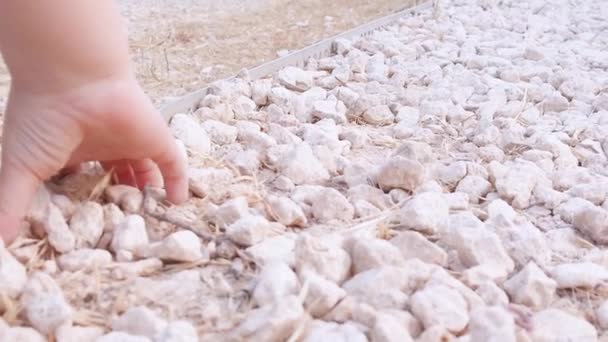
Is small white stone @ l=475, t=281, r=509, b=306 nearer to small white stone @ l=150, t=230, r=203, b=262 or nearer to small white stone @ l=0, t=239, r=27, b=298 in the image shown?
small white stone @ l=150, t=230, r=203, b=262

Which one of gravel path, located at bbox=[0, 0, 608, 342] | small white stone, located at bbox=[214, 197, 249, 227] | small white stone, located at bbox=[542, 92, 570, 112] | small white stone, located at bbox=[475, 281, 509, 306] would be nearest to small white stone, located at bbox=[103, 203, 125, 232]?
gravel path, located at bbox=[0, 0, 608, 342]

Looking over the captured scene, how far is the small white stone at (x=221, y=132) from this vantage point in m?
1.34

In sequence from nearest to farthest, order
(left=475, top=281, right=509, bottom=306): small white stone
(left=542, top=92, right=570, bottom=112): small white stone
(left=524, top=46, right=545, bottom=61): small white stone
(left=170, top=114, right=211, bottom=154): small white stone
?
1. (left=475, top=281, right=509, bottom=306): small white stone
2. (left=170, top=114, right=211, bottom=154): small white stone
3. (left=542, top=92, right=570, bottom=112): small white stone
4. (left=524, top=46, right=545, bottom=61): small white stone

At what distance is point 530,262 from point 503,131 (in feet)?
2.10

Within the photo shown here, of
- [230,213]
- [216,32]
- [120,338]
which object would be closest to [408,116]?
[230,213]

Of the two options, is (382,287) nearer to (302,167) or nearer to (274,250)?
Result: (274,250)

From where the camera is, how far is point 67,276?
79cm

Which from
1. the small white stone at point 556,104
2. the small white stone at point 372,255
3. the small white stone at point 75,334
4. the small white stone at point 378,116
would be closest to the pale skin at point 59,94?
the small white stone at point 75,334

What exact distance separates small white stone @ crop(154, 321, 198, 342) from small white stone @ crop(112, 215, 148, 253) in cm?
19

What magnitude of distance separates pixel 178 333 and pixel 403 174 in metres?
0.55

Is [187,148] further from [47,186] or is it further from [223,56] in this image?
[223,56]

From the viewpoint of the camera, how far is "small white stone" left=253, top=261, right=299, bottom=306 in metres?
0.74

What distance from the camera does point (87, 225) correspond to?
2.89 feet

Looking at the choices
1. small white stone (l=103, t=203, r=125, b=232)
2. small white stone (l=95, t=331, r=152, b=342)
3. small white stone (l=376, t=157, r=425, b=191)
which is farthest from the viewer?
small white stone (l=376, t=157, r=425, b=191)
